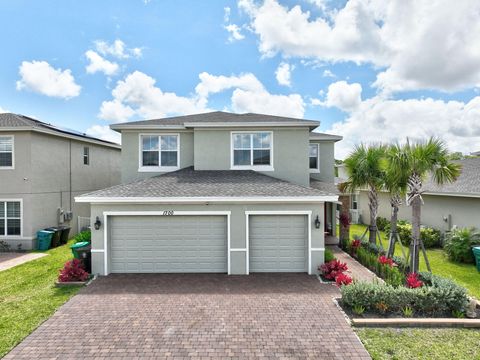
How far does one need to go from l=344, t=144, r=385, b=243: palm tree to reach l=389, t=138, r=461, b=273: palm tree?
3097mm

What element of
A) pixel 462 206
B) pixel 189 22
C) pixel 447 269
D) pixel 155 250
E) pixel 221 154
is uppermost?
pixel 189 22

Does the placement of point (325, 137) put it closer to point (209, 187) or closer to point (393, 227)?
point (393, 227)

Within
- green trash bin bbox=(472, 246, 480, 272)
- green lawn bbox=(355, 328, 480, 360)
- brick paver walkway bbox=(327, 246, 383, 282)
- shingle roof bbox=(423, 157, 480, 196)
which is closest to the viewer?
green lawn bbox=(355, 328, 480, 360)

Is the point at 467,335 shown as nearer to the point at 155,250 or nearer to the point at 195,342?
the point at 195,342

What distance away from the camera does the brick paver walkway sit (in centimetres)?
933

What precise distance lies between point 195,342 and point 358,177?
9959mm

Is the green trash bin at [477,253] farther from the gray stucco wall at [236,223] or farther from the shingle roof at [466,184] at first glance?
the gray stucco wall at [236,223]

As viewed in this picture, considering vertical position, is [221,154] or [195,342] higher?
[221,154]

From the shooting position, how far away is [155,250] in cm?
977

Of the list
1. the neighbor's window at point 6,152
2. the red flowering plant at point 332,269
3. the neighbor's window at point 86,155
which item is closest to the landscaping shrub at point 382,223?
the red flowering plant at point 332,269

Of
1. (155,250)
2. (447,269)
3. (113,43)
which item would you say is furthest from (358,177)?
(113,43)

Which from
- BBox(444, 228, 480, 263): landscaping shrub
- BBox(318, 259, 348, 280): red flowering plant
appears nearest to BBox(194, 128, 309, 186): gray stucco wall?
BBox(318, 259, 348, 280): red flowering plant

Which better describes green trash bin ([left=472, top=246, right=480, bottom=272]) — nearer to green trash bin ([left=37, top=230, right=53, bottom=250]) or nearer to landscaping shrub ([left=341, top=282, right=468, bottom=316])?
landscaping shrub ([left=341, top=282, right=468, bottom=316])

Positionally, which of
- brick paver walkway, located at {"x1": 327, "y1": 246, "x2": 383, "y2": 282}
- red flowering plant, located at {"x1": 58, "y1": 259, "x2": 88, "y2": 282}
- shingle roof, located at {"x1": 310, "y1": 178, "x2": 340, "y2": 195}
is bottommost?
brick paver walkway, located at {"x1": 327, "y1": 246, "x2": 383, "y2": 282}
